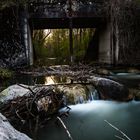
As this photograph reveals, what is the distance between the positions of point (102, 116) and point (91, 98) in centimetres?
147

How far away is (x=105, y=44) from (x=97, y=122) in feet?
40.9

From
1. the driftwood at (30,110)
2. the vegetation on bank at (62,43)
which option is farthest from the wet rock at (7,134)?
the vegetation on bank at (62,43)

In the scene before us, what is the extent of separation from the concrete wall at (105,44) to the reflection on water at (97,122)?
964 cm

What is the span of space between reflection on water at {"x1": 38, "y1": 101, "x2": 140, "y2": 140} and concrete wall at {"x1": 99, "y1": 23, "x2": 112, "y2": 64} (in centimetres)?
964

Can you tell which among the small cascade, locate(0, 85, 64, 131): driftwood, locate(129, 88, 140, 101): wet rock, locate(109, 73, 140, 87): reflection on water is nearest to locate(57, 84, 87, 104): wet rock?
the small cascade

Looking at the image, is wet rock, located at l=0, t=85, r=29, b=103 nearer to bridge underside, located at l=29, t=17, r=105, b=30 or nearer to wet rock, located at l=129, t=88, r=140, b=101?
wet rock, located at l=129, t=88, r=140, b=101

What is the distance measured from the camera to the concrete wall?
19.1 m

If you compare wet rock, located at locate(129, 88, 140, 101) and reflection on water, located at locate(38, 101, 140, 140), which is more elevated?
wet rock, located at locate(129, 88, 140, 101)

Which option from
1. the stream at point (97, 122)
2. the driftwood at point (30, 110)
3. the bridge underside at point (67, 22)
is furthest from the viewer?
the bridge underside at point (67, 22)

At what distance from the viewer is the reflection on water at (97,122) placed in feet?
23.1

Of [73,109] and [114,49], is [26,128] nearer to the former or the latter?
[73,109]

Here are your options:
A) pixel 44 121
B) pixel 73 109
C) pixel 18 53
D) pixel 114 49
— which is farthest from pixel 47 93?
pixel 114 49

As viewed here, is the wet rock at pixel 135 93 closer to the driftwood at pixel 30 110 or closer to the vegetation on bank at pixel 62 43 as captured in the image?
the driftwood at pixel 30 110

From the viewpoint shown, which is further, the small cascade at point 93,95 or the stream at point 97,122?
the small cascade at point 93,95
